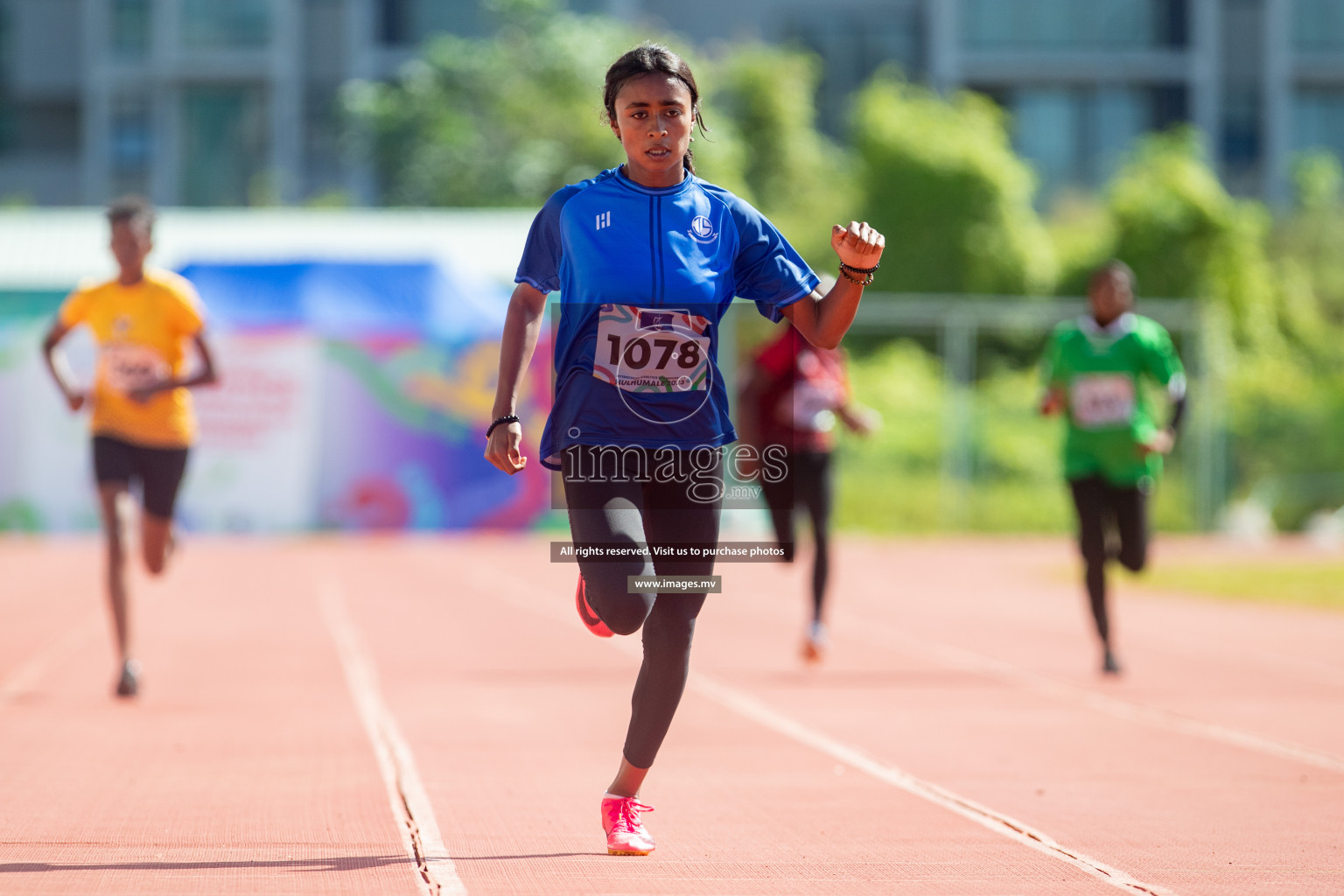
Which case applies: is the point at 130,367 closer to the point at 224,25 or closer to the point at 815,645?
the point at 815,645

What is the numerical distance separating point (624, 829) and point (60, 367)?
5.34 metres

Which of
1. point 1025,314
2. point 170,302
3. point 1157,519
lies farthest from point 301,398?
point 170,302

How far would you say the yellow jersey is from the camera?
8852 mm

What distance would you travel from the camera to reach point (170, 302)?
29.6 ft

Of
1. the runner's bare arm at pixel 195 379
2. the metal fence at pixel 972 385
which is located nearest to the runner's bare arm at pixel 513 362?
the runner's bare arm at pixel 195 379

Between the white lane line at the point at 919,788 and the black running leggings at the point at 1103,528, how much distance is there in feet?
6.87

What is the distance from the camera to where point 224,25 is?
5475cm

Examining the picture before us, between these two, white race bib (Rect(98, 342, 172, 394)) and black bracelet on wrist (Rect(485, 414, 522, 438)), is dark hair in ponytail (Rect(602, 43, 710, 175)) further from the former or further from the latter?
white race bib (Rect(98, 342, 172, 394))

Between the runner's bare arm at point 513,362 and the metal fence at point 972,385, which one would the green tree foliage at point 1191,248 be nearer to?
the metal fence at point 972,385

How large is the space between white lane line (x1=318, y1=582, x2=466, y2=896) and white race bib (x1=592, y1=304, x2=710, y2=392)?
133cm

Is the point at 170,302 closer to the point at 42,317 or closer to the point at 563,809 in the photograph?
the point at 563,809

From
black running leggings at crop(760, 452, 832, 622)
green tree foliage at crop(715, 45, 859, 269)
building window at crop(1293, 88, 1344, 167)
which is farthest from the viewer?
building window at crop(1293, 88, 1344, 167)

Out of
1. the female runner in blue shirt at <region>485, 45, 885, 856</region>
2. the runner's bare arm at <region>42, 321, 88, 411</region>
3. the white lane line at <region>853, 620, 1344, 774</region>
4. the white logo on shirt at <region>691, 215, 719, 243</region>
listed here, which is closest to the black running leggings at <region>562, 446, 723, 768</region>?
the female runner in blue shirt at <region>485, 45, 885, 856</region>

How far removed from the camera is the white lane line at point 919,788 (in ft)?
16.3
